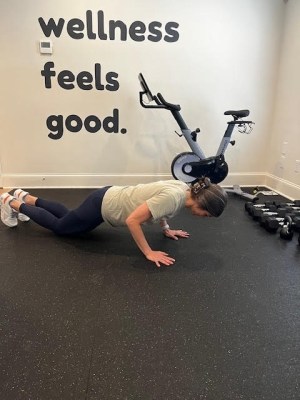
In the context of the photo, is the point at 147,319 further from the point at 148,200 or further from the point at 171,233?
the point at 171,233

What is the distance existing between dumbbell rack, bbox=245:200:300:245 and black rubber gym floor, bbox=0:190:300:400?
0.12m

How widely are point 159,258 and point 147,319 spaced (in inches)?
21.7

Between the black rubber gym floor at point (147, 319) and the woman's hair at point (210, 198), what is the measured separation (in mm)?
408

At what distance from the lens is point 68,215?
2.22 metres

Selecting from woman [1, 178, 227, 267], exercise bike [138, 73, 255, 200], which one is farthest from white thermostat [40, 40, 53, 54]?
woman [1, 178, 227, 267]

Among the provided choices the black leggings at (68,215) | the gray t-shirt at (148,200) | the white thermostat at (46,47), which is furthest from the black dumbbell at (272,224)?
the white thermostat at (46,47)

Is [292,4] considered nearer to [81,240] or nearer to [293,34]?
[293,34]

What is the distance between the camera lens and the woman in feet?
5.87

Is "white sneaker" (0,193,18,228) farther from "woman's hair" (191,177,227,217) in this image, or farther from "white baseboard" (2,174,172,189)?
"woman's hair" (191,177,227,217)

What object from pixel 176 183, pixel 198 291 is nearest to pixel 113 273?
pixel 198 291

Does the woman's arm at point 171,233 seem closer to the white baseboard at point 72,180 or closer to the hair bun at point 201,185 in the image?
the hair bun at point 201,185

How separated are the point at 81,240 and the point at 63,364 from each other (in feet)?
3.89

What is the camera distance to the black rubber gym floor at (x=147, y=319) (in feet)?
3.58

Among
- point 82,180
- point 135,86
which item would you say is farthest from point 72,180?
point 135,86
